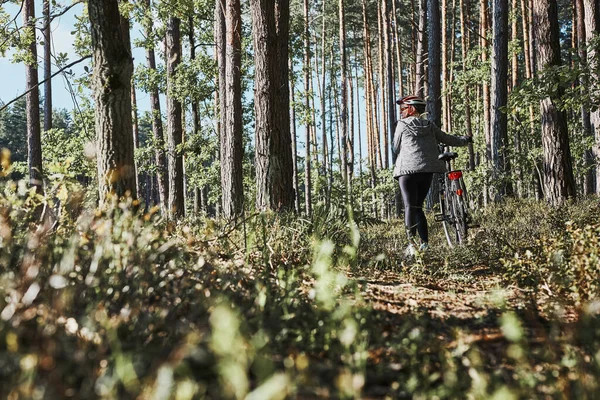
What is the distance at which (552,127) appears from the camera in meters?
9.12

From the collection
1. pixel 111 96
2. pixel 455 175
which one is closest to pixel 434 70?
pixel 455 175

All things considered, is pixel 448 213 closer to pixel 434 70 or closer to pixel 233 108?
pixel 233 108

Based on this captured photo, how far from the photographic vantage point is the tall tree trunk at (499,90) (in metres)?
13.0

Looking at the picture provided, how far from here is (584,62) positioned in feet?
20.2

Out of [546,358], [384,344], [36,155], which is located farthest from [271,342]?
[36,155]

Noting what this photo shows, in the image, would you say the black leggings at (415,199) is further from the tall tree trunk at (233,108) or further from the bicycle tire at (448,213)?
the tall tree trunk at (233,108)

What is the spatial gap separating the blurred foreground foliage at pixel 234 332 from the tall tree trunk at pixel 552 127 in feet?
18.5

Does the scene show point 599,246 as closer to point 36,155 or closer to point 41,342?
point 41,342

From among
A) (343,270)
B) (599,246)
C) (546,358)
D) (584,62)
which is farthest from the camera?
(584,62)

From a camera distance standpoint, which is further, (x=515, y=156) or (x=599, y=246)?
(x=515, y=156)

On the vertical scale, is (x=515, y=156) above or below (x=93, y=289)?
above

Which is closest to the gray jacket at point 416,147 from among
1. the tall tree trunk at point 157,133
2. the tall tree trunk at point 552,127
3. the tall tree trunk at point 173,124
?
the tall tree trunk at point 552,127

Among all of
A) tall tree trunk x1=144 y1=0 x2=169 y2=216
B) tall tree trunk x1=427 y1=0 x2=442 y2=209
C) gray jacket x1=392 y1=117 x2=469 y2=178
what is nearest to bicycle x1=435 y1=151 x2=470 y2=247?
gray jacket x1=392 y1=117 x2=469 y2=178

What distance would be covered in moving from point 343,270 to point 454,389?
9.56 ft
